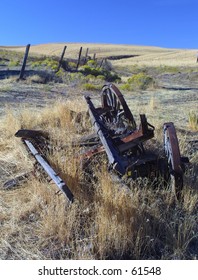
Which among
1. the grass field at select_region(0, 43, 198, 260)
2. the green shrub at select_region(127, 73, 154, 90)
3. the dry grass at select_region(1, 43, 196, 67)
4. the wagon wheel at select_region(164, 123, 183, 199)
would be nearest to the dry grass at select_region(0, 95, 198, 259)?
the grass field at select_region(0, 43, 198, 260)

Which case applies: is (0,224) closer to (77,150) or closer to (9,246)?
(9,246)

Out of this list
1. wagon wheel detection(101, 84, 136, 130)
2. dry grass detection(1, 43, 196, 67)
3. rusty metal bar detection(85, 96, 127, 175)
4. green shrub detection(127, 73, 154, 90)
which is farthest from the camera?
dry grass detection(1, 43, 196, 67)

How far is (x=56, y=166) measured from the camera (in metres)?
4.49

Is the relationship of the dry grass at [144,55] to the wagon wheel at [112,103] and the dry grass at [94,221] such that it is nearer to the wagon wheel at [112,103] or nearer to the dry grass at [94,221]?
the wagon wheel at [112,103]

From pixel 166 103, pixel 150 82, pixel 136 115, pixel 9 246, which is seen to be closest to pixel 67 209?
pixel 9 246

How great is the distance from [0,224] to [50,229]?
0.60 meters

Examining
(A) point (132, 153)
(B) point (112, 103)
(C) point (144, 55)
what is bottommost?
(A) point (132, 153)

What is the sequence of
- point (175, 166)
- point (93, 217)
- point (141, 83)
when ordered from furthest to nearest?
point (141, 83), point (175, 166), point (93, 217)

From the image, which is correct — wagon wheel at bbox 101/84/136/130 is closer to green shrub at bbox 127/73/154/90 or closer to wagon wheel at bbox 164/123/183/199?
wagon wheel at bbox 164/123/183/199

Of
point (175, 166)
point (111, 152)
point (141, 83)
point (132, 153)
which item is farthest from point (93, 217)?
point (141, 83)

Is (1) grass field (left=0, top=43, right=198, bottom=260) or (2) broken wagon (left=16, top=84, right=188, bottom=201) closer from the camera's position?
(1) grass field (left=0, top=43, right=198, bottom=260)

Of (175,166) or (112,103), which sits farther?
(112,103)

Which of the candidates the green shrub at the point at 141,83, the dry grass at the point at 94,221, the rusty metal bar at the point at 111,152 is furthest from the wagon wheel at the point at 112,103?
the green shrub at the point at 141,83

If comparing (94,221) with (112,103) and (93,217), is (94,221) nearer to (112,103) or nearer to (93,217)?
(93,217)
